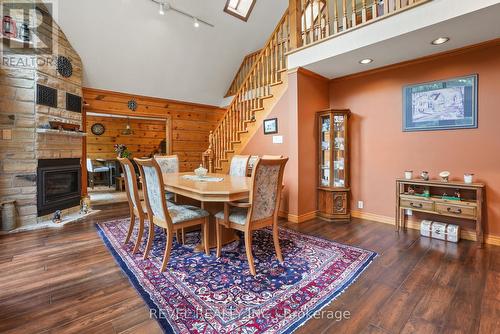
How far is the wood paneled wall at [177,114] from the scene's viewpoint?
16.4 ft

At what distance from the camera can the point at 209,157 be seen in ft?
17.4

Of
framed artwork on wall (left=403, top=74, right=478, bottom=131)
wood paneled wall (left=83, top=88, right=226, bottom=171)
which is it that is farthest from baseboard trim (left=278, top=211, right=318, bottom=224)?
wood paneled wall (left=83, top=88, right=226, bottom=171)

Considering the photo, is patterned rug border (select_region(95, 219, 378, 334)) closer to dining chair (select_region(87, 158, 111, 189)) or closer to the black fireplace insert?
the black fireplace insert

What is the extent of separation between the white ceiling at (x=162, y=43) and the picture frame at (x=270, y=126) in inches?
98.2

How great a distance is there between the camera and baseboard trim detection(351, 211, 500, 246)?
2.88 metres

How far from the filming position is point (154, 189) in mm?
2314

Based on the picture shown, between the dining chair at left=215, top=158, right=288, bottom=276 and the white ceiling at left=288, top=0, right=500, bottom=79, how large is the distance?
186cm

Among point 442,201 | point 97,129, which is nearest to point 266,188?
point 442,201

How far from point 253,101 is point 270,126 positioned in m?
0.70

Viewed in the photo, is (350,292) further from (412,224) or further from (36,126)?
(36,126)

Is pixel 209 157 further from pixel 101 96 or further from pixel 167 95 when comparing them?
pixel 101 96

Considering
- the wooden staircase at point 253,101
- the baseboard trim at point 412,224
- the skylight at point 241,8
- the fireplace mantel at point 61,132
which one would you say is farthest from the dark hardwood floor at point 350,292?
the skylight at point 241,8

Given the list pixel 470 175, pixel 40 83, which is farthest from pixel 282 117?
pixel 40 83

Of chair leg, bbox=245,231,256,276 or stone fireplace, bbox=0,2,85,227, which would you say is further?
stone fireplace, bbox=0,2,85,227
